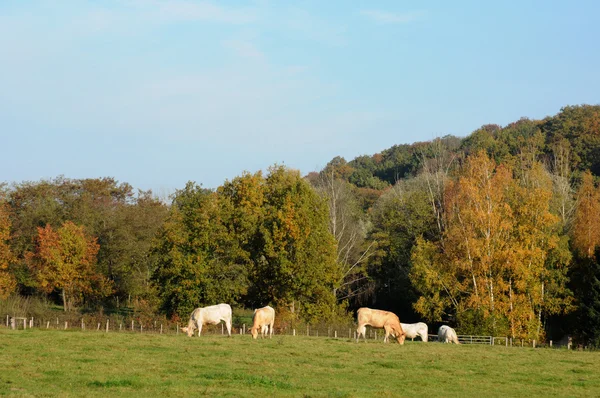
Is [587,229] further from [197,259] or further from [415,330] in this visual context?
[197,259]

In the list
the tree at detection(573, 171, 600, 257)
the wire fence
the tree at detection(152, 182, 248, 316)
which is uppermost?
the tree at detection(573, 171, 600, 257)

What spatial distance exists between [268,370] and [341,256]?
48.5 m

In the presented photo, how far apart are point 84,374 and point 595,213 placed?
1753 inches

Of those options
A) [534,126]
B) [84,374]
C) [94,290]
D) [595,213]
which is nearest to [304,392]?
[84,374]

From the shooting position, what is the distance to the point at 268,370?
1883cm

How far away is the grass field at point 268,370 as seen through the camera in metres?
15.8

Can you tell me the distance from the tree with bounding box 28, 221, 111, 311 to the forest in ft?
0.43

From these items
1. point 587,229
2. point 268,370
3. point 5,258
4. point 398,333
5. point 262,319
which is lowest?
point 268,370

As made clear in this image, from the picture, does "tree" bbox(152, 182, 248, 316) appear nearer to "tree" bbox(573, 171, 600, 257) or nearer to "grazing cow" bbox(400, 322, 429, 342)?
"grazing cow" bbox(400, 322, 429, 342)

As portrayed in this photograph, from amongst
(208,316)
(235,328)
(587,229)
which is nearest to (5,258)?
(235,328)

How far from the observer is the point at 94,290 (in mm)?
66375

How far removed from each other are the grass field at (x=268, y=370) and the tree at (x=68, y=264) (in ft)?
126

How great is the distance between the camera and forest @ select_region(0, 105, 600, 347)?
47.2 m

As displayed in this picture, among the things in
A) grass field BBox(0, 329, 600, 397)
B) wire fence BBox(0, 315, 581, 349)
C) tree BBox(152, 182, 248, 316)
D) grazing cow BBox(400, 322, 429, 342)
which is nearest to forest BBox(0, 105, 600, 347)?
tree BBox(152, 182, 248, 316)
